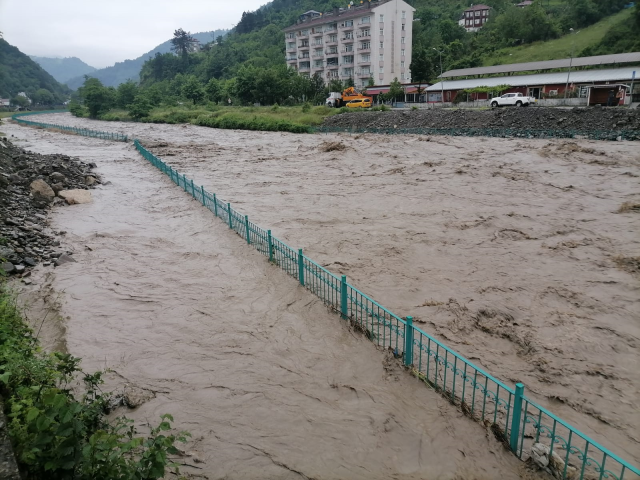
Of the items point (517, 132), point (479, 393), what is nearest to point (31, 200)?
point (479, 393)

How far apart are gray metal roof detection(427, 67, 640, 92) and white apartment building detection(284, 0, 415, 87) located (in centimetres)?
1592

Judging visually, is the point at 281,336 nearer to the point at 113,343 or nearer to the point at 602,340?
the point at 113,343

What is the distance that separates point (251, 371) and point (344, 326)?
202 cm

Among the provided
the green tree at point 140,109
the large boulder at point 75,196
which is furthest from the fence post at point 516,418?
the green tree at point 140,109

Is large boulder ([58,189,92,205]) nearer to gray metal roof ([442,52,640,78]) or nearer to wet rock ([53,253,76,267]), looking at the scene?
wet rock ([53,253,76,267])

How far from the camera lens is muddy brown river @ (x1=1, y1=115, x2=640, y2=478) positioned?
19.0 ft

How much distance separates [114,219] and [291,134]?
31590mm

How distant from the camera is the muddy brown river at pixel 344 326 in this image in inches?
227

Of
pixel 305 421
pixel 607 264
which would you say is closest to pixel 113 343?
pixel 305 421

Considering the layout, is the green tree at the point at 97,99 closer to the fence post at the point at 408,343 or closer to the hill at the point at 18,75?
the hill at the point at 18,75

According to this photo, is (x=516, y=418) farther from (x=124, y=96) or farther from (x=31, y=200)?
(x=124, y=96)

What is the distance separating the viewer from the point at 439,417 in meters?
6.03

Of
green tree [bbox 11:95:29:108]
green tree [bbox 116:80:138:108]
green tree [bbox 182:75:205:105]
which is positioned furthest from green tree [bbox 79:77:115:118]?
green tree [bbox 11:95:29:108]

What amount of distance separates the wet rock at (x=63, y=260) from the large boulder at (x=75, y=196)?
7.47 m
